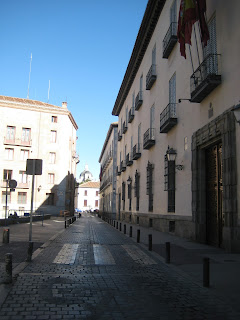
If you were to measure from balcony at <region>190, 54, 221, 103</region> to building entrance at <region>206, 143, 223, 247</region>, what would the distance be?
202cm

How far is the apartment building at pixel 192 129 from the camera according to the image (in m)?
10.5

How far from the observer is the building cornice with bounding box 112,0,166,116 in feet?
69.2

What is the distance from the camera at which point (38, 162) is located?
9.73 metres

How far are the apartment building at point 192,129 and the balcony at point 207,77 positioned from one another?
0.03 meters

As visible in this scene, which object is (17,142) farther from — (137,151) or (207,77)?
(207,77)

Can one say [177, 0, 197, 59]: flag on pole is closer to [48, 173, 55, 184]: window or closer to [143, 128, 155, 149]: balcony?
[143, 128, 155, 149]: balcony

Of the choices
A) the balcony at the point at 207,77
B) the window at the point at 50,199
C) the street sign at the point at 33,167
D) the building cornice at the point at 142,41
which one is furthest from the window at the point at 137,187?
Result: the window at the point at 50,199

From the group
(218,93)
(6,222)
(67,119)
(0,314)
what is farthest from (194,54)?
(67,119)

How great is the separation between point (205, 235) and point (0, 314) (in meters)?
10.0

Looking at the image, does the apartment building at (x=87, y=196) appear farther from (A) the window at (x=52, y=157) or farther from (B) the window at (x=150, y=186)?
(B) the window at (x=150, y=186)

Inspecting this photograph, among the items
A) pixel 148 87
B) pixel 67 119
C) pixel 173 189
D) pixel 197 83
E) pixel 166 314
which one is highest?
pixel 67 119

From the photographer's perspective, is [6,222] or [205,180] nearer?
[205,180]

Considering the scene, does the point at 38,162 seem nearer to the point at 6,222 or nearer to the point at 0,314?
the point at 0,314

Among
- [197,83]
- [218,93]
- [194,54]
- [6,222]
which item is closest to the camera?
[218,93]
